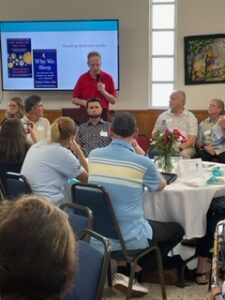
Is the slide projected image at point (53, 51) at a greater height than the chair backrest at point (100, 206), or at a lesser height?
greater

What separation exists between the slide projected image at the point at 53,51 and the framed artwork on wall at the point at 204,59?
1.01 meters

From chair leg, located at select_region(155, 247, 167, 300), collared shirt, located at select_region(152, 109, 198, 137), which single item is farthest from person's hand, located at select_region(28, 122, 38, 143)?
chair leg, located at select_region(155, 247, 167, 300)

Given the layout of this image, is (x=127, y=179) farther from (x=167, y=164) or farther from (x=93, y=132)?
(x=93, y=132)

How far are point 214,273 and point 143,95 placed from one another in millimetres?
4803

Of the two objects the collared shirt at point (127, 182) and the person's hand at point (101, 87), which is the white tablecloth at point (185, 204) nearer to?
the collared shirt at point (127, 182)

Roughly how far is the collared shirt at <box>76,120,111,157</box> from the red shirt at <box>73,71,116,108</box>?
3.66 ft

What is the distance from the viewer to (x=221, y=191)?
3.37 meters

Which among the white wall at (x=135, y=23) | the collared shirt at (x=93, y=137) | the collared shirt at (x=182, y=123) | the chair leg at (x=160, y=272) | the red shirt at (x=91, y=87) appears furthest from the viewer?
the white wall at (x=135, y=23)

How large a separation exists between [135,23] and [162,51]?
557 mm

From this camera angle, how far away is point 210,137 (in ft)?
18.9

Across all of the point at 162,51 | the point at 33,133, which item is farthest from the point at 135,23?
the point at 33,133

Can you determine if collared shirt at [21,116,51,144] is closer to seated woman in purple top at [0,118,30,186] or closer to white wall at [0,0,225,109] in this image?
seated woman in purple top at [0,118,30,186]

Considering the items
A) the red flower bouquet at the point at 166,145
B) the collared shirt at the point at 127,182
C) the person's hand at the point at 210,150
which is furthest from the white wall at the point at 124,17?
the collared shirt at the point at 127,182

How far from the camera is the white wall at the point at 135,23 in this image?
6535 mm
